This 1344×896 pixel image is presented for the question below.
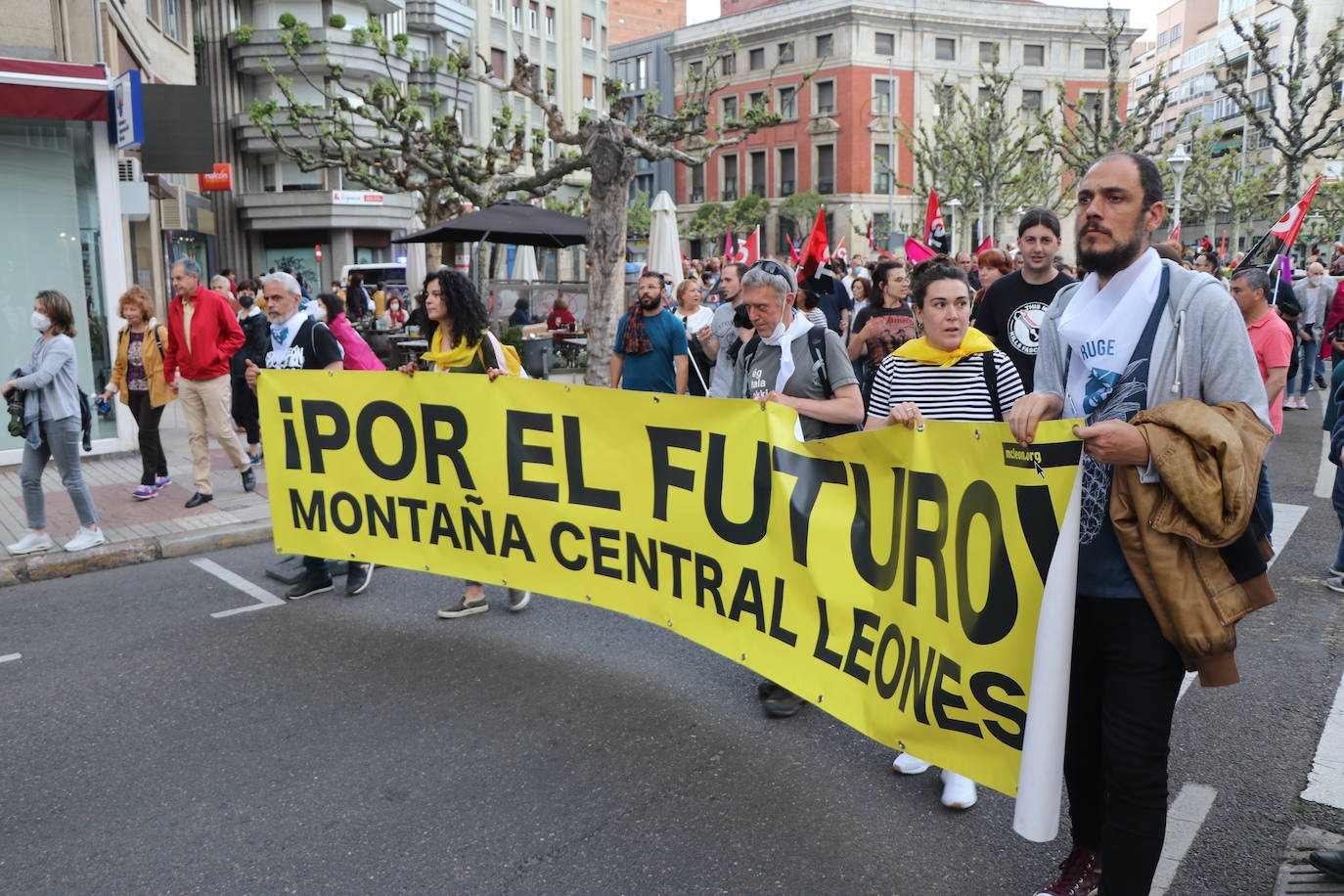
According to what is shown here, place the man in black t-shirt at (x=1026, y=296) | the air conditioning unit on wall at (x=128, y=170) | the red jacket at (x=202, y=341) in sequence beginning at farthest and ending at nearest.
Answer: the air conditioning unit on wall at (x=128, y=170) < the red jacket at (x=202, y=341) < the man in black t-shirt at (x=1026, y=296)

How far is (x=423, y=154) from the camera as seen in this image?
21828 mm

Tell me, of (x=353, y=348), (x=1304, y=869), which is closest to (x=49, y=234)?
(x=353, y=348)

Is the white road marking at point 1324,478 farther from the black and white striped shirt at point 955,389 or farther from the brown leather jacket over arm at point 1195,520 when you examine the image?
the brown leather jacket over arm at point 1195,520

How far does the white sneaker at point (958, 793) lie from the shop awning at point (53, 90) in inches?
446

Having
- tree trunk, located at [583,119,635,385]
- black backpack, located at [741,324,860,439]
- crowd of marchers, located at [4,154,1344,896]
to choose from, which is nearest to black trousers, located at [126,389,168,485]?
crowd of marchers, located at [4,154,1344,896]

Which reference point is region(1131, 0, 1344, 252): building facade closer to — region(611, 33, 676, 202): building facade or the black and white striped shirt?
region(611, 33, 676, 202): building facade

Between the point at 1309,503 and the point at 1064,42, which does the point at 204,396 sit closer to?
the point at 1309,503

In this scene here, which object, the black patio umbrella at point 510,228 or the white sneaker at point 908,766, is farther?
the black patio umbrella at point 510,228

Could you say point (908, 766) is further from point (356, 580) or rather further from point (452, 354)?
point (356, 580)

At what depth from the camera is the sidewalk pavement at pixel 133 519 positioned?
7.54 metres

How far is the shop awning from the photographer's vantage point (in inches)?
436

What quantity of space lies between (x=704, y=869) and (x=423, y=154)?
2032 cm

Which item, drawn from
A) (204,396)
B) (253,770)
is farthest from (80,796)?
(204,396)

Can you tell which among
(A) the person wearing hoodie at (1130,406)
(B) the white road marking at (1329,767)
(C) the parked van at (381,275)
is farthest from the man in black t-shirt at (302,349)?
(C) the parked van at (381,275)
